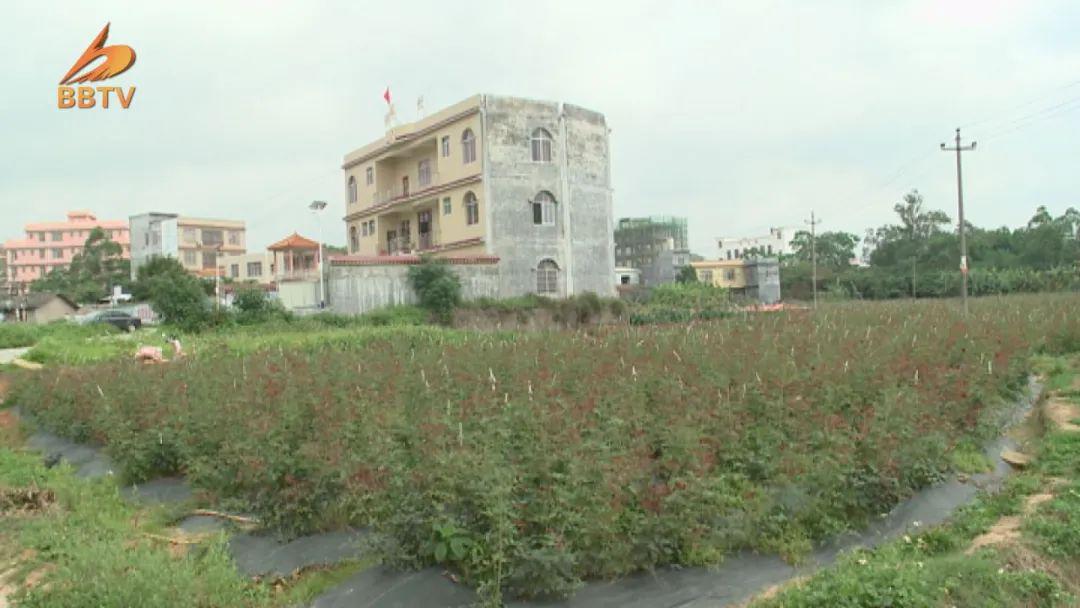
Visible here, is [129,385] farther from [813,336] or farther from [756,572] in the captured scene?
[813,336]

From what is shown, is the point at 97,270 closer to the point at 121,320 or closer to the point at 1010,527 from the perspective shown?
the point at 121,320

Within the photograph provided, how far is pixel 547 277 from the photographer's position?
33.9 meters

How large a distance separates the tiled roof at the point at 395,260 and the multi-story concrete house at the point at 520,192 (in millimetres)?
63

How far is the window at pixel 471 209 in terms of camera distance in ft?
109

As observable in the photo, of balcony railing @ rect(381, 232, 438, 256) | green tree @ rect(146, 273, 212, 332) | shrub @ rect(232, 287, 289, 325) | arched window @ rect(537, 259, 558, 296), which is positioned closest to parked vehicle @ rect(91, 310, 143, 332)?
green tree @ rect(146, 273, 212, 332)

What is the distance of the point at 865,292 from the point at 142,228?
174ft

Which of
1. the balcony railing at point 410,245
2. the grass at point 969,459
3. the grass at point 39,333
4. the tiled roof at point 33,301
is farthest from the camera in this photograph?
the tiled roof at point 33,301

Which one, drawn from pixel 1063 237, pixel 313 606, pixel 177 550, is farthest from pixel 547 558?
pixel 1063 237

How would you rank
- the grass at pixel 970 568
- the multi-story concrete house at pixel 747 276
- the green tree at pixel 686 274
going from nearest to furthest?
1. the grass at pixel 970 568
2. the green tree at pixel 686 274
3. the multi-story concrete house at pixel 747 276

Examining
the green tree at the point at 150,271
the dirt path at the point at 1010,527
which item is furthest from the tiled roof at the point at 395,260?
the dirt path at the point at 1010,527

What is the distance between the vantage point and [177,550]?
641cm

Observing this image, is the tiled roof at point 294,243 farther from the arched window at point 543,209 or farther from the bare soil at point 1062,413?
the bare soil at point 1062,413

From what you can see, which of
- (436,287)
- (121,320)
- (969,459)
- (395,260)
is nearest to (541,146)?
(395,260)

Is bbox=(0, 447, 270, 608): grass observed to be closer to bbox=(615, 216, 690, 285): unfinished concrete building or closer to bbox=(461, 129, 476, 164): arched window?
bbox=(461, 129, 476, 164): arched window
